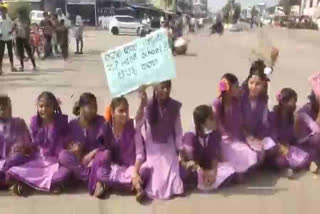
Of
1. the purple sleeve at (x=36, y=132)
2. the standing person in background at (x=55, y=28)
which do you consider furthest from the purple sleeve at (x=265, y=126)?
the standing person in background at (x=55, y=28)

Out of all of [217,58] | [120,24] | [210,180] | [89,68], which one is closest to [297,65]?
[217,58]

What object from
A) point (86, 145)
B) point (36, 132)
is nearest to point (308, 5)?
point (86, 145)

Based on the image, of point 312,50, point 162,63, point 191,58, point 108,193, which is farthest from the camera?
point 312,50

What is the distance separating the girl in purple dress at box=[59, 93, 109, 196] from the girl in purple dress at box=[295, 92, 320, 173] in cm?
191

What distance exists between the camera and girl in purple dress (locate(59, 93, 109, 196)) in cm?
465

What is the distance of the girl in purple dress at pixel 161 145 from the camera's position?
180 inches

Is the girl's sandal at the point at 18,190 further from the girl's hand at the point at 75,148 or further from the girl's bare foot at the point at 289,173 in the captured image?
the girl's bare foot at the point at 289,173

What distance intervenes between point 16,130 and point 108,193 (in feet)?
3.22

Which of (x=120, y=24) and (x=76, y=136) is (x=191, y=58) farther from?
(x=120, y=24)

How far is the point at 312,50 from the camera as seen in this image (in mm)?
24188

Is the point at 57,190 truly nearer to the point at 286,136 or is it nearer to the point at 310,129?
the point at 286,136

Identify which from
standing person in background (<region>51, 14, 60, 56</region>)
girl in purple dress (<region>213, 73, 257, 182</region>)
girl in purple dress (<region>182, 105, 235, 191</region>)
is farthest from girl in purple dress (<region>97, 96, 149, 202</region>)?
standing person in background (<region>51, 14, 60, 56</region>)

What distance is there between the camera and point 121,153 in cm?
481

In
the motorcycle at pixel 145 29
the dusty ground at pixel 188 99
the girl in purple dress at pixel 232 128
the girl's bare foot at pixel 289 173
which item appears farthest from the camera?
the motorcycle at pixel 145 29
